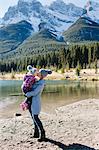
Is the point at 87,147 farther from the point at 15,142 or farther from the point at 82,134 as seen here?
the point at 15,142

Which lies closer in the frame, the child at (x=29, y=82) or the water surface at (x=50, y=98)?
the child at (x=29, y=82)

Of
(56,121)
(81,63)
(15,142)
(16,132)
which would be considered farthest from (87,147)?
(81,63)

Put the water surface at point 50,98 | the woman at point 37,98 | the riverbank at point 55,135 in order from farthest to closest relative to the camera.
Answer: the water surface at point 50,98
the woman at point 37,98
the riverbank at point 55,135

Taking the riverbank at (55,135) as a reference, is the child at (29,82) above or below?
above

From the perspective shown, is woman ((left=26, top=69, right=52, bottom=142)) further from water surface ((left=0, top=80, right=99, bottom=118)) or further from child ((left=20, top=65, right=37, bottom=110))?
water surface ((left=0, top=80, right=99, bottom=118))

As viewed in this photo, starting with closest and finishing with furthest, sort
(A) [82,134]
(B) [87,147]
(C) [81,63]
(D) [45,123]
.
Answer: (B) [87,147] → (A) [82,134] → (D) [45,123] → (C) [81,63]

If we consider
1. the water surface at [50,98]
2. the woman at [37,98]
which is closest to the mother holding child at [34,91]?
the woman at [37,98]

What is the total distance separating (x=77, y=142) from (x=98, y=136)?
151 cm

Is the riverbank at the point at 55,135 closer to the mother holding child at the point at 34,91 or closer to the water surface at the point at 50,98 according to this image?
the mother holding child at the point at 34,91

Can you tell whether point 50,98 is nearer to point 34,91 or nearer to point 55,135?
point 55,135

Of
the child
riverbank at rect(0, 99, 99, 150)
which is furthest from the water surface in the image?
the child

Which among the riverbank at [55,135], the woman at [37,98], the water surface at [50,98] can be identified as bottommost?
the water surface at [50,98]

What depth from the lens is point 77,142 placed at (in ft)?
55.6

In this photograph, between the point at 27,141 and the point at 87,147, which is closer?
the point at 87,147
